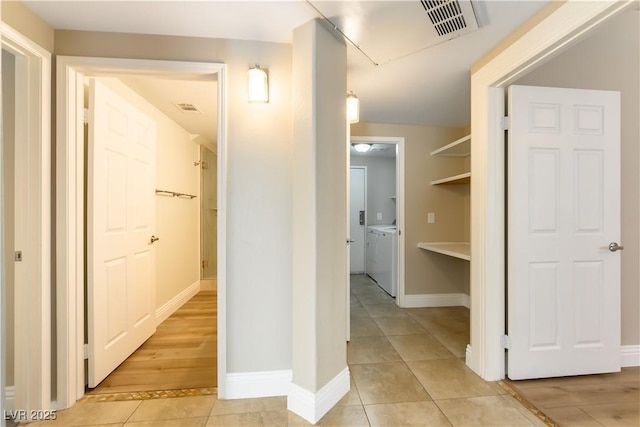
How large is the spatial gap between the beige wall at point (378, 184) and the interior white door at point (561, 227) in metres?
3.50

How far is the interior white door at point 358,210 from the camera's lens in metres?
5.24

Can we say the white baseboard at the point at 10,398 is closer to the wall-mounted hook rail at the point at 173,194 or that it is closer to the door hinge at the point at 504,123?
the wall-mounted hook rail at the point at 173,194

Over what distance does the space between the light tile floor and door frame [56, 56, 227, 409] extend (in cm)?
18

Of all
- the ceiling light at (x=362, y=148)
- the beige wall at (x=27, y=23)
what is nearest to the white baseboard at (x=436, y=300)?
the ceiling light at (x=362, y=148)

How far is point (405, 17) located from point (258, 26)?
2.68 ft

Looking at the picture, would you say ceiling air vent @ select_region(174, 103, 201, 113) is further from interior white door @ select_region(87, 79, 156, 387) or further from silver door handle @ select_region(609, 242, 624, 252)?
silver door handle @ select_region(609, 242, 624, 252)

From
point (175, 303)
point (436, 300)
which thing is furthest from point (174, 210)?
point (436, 300)

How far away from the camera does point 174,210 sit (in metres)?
3.26

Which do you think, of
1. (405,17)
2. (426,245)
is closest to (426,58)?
(405,17)

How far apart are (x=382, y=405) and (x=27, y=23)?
2847mm

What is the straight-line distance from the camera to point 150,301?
2506 millimetres

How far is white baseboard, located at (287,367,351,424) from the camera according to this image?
1515 mm

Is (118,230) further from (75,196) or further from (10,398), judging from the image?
(10,398)

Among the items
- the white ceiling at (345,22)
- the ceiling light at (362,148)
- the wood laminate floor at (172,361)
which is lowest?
the wood laminate floor at (172,361)
